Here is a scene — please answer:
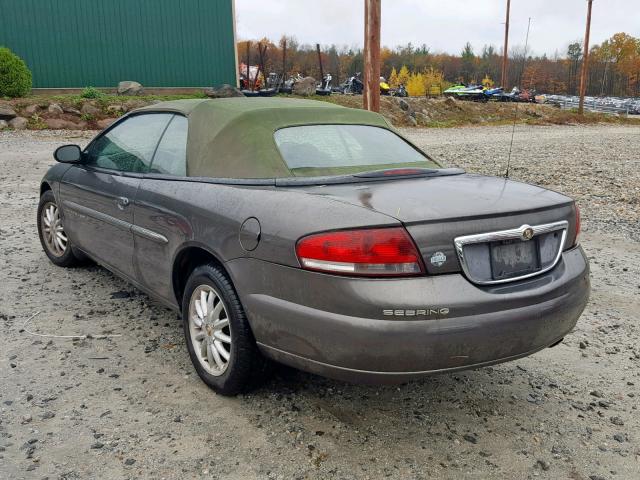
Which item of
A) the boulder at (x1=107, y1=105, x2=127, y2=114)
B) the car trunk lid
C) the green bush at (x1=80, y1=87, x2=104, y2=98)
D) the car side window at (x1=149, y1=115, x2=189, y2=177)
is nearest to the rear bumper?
the car trunk lid

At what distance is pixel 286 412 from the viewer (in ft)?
9.60

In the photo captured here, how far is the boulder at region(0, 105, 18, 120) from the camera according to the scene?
1795cm

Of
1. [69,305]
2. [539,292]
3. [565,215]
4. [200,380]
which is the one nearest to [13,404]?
[200,380]

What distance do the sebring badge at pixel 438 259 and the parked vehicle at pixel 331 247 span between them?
0.04ft

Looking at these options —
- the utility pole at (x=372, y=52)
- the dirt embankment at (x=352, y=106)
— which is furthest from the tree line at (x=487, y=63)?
the utility pole at (x=372, y=52)

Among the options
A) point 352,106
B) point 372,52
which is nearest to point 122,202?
point 372,52

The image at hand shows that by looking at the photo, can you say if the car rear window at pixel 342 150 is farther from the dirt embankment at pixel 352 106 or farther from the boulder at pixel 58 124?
the boulder at pixel 58 124

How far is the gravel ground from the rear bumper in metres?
0.43

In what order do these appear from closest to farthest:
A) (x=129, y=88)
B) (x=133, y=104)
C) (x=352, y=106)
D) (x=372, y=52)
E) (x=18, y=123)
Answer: (x=372, y=52) < (x=18, y=123) < (x=133, y=104) < (x=129, y=88) < (x=352, y=106)

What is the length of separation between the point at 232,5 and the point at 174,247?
2540cm

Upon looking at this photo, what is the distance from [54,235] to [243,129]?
2665 millimetres

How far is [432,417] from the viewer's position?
292 cm

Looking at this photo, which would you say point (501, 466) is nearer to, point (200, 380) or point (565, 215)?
point (565, 215)

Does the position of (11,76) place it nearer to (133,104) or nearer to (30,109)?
(30,109)
